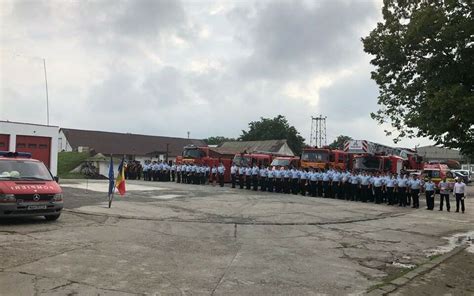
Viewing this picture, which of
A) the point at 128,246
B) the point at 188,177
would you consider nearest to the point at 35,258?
the point at 128,246

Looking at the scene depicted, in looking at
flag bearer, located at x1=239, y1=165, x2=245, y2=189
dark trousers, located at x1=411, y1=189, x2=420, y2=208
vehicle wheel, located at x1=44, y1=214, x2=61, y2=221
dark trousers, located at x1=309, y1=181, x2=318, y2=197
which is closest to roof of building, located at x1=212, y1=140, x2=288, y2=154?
flag bearer, located at x1=239, y1=165, x2=245, y2=189

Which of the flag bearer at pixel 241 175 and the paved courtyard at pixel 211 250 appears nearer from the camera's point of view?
the paved courtyard at pixel 211 250

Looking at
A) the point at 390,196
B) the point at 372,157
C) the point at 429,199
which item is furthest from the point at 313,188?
the point at 429,199

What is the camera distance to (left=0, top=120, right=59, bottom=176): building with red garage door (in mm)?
31203

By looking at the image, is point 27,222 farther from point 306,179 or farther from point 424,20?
point 306,179

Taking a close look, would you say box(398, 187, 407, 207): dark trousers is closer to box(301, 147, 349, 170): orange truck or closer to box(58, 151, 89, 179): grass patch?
box(301, 147, 349, 170): orange truck

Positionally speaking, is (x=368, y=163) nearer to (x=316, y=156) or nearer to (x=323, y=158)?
(x=323, y=158)

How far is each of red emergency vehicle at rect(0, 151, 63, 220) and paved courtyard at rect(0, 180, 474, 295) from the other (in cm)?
39

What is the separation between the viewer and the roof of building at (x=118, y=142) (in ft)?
222

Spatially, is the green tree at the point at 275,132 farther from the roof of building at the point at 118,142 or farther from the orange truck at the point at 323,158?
the orange truck at the point at 323,158

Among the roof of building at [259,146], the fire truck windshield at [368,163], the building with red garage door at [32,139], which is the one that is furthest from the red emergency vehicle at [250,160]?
the roof of building at [259,146]

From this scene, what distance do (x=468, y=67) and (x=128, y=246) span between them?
32.3 feet

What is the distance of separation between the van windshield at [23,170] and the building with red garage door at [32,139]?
2046 cm

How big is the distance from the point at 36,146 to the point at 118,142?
3801cm
